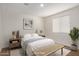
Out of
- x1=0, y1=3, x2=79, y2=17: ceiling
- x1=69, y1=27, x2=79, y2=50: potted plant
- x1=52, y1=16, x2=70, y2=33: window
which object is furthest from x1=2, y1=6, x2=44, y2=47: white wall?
x1=69, y1=27, x2=79, y2=50: potted plant

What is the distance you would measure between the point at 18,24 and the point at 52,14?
66 cm

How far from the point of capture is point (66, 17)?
1544 mm

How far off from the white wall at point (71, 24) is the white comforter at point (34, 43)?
0.38 feet

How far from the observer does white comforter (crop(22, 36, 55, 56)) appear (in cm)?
147

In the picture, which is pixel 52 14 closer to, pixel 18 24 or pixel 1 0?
pixel 18 24

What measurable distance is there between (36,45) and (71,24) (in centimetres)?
73

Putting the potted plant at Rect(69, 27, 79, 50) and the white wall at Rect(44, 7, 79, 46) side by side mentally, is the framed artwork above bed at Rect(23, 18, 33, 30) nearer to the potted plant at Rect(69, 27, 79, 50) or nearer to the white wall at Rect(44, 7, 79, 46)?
the white wall at Rect(44, 7, 79, 46)

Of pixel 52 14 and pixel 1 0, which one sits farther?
pixel 52 14

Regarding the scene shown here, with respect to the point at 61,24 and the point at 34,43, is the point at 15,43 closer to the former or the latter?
the point at 34,43

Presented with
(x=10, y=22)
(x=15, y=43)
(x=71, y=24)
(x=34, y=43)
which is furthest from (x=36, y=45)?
(x=71, y=24)

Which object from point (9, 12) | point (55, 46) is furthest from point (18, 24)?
point (55, 46)

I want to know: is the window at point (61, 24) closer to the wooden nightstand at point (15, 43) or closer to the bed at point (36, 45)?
the bed at point (36, 45)

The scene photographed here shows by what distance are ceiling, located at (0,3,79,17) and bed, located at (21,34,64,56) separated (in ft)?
Result: 1.42

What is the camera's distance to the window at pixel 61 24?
1529 millimetres
